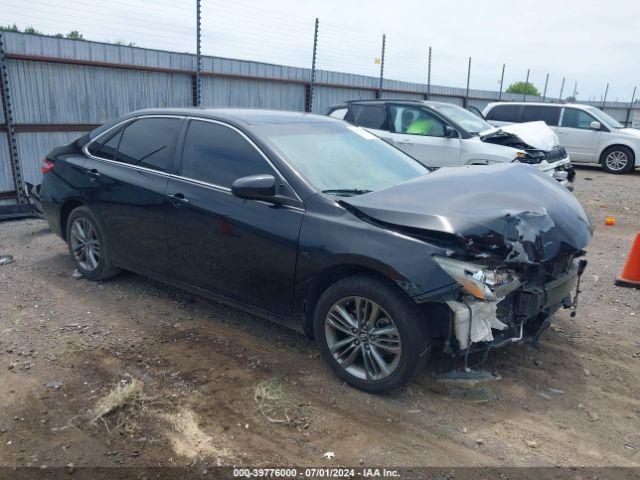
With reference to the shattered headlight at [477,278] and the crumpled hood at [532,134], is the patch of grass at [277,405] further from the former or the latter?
the crumpled hood at [532,134]

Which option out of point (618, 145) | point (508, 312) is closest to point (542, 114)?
point (618, 145)

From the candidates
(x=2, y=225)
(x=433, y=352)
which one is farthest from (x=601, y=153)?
(x=2, y=225)

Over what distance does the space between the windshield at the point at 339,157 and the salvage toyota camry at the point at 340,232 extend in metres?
0.02

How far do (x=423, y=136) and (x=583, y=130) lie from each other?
7022 millimetres

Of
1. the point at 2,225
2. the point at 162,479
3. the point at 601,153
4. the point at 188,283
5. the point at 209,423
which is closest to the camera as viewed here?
the point at 162,479

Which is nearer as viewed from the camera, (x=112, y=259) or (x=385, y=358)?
(x=385, y=358)

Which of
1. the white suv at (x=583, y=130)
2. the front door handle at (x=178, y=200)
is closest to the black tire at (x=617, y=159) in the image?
the white suv at (x=583, y=130)

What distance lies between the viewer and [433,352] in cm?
405

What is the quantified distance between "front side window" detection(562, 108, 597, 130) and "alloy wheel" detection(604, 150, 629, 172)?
1000mm

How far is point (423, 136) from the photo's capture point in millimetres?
10148

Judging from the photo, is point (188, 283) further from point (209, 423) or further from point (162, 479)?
point (162, 479)

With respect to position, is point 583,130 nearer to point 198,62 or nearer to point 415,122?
point 415,122

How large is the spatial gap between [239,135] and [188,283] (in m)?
1.27

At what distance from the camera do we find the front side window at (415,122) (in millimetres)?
10023
